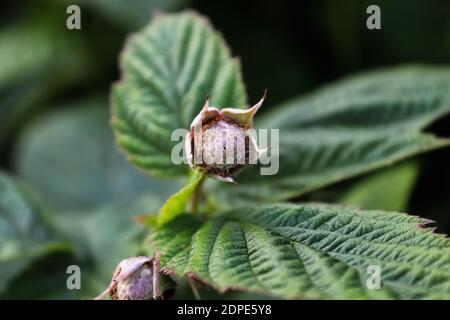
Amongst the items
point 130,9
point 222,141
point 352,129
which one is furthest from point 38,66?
point 222,141

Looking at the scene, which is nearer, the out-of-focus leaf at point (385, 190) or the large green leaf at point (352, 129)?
the large green leaf at point (352, 129)

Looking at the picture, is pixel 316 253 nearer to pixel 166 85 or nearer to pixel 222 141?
pixel 222 141

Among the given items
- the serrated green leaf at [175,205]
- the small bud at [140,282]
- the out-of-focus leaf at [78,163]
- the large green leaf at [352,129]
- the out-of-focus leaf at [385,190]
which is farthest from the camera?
the out-of-focus leaf at [78,163]

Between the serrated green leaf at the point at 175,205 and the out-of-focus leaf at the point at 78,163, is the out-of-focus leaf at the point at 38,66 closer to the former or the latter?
the out-of-focus leaf at the point at 78,163

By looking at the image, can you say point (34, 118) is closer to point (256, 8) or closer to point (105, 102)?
point (105, 102)

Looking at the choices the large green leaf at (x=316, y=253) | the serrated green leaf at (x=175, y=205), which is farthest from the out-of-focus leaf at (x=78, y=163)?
the large green leaf at (x=316, y=253)

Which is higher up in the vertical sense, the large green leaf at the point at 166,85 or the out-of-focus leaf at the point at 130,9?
the out-of-focus leaf at the point at 130,9
